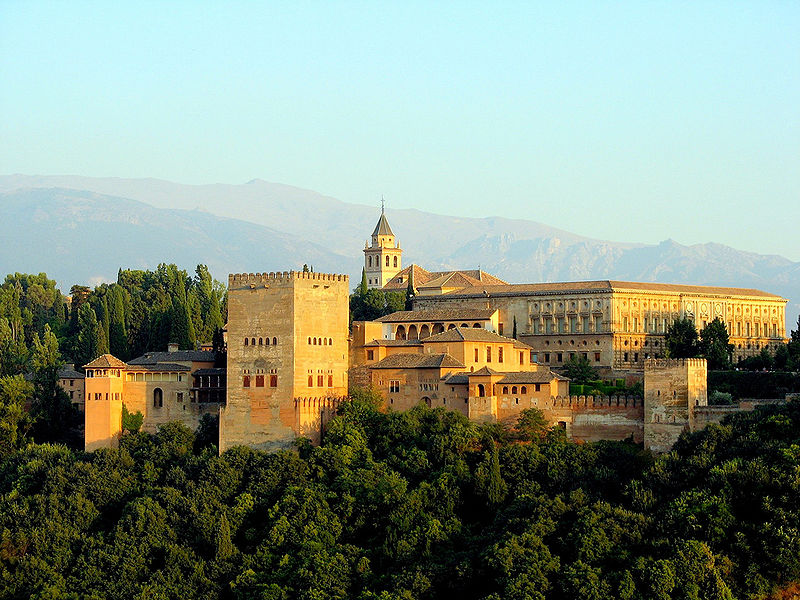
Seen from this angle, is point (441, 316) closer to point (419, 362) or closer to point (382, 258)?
point (419, 362)

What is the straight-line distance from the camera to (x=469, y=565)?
41719 millimetres

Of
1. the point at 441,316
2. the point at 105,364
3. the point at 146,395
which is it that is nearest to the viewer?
the point at 105,364

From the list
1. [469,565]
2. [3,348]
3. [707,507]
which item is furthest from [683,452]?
[3,348]

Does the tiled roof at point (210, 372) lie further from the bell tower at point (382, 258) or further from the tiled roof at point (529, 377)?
the bell tower at point (382, 258)

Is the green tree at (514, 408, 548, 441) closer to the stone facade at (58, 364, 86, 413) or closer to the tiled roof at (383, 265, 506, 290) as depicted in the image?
the stone facade at (58, 364, 86, 413)

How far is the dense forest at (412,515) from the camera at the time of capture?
4016cm

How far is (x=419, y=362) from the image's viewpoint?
5366cm

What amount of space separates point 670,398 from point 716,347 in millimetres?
15928

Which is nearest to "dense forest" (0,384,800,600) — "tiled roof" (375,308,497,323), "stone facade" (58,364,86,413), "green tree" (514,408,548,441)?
"green tree" (514,408,548,441)

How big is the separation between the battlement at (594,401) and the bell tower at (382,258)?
52.2 meters

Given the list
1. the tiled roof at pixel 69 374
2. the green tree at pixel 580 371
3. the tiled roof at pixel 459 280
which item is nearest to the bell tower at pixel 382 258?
the tiled roof at pixel 459 280

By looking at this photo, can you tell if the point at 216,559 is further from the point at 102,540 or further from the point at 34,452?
the point at 34,452

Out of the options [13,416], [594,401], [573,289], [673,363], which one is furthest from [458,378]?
[573,289]

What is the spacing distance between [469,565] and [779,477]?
10014mm
